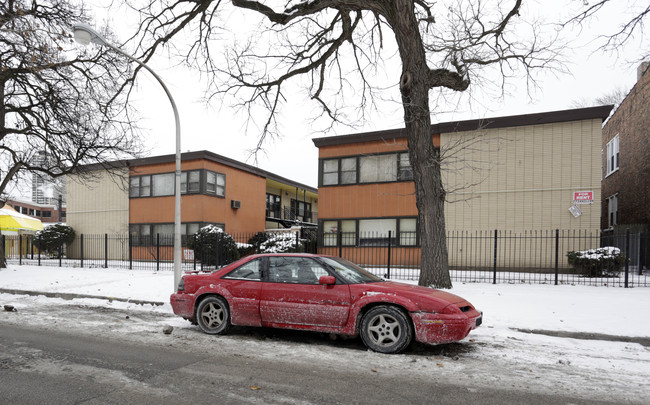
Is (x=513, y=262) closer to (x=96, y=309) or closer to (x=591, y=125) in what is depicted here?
(x=591, y=125)

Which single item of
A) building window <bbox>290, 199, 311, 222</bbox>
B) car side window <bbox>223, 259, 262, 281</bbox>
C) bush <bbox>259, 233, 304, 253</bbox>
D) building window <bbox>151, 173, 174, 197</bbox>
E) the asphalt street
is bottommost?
the asphalt street

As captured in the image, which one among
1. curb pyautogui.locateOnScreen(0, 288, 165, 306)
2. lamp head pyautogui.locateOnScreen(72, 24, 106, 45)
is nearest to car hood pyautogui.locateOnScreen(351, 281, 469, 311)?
curb pyautogui.locateOnScreen(0, 288, 165, 306)

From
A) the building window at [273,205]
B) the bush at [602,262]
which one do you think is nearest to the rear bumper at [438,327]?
the bush at [602,262]

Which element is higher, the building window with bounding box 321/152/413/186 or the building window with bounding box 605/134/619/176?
→ the building window with bounding box 605/134/619/176

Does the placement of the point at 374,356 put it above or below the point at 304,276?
below

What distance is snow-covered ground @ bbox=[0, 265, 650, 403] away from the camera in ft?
16.0

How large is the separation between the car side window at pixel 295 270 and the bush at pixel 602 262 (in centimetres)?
1189

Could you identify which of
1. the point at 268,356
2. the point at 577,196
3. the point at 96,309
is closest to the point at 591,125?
the point at 577,196

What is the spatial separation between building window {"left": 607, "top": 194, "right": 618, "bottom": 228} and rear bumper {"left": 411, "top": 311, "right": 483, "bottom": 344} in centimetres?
2204

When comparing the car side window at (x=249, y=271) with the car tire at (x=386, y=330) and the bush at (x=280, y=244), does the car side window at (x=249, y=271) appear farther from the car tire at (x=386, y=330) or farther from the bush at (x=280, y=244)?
the bush at (x=280, y=244)

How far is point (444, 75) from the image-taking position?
38.6 feet

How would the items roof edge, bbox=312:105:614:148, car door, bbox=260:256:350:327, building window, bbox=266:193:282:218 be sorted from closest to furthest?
car door, bbox=260:256:350:327
roof edge, bbox=312:105:614:148
building window, bbox=266:193:282:218

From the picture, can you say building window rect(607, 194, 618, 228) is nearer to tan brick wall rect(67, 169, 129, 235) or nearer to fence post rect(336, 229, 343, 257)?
fence post rect(336, 229, 343, 257)

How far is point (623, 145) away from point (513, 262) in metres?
10.5
